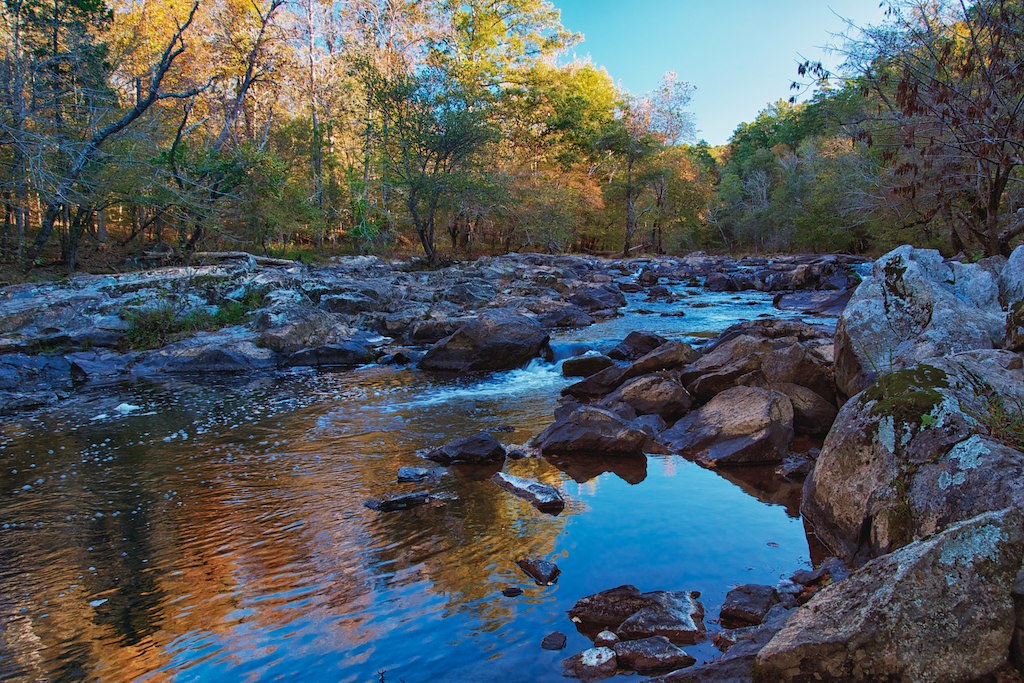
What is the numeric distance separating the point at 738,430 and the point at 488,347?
6.47m

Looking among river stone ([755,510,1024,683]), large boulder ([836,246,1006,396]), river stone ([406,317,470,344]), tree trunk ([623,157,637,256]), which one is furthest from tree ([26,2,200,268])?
tree trunk ([623,157,637,256])

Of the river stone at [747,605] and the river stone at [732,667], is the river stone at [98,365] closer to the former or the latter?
the river stone at [747,605]

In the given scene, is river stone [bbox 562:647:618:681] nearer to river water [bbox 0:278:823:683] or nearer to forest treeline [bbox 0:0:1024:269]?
river water [bbox 0:278:823:683]

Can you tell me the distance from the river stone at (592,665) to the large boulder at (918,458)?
5.62 feet

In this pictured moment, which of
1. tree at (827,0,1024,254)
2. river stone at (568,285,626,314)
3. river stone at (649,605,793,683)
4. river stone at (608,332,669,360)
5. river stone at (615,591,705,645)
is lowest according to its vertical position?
river stone at (615,591,705,645)

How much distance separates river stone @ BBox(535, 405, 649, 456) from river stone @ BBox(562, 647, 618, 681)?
3.60 metres

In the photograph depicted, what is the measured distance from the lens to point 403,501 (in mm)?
5414

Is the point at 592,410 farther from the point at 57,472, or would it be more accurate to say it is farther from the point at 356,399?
the point at 57,472

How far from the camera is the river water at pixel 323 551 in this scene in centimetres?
342

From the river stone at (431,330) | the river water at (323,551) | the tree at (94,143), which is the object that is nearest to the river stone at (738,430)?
the river water at (323,551)

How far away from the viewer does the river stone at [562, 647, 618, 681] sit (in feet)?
9.95

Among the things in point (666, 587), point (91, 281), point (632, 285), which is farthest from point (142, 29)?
point (666, 587)

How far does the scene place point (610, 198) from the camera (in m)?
48.8

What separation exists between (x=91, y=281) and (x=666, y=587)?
18632 mm
